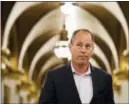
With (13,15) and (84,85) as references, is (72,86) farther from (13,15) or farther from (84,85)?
(13,15)

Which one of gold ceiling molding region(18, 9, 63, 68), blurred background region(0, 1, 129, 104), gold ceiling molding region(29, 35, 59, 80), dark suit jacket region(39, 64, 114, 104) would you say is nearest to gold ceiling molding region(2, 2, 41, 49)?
blurred background region(0, 1, 129, 104)

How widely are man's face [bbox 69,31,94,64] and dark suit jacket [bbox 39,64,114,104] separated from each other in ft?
0.42

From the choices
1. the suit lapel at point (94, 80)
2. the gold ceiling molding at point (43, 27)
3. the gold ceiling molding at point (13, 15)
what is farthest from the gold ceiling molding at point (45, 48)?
the suit lapel at point (94, 80)

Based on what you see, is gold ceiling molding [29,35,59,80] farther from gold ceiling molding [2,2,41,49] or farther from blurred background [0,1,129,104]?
gold ceiling molding [2,2,41,49]

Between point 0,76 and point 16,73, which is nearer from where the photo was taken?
point 0,76

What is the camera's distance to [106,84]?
3.08 metres

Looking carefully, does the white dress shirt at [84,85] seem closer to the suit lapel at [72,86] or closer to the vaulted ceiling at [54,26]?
the suit lapel at [72,86]

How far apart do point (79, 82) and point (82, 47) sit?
0.79ft

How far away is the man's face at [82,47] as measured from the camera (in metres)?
2.99

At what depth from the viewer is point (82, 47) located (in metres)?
2.99

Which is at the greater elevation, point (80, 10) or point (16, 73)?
point (80, 10)

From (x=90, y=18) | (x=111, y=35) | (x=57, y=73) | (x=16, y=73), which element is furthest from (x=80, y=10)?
(x=57, y=73)

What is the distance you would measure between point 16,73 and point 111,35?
3343mm

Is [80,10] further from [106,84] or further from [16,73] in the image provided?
[106,84]
